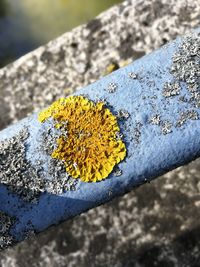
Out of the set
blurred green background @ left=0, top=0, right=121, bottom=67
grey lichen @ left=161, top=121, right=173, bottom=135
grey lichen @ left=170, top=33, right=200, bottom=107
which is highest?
blurred green background @ left=0, top=0, right=121, bottom=67

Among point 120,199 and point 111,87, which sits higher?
point 120,199

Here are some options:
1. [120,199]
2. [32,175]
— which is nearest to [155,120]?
[32,175]

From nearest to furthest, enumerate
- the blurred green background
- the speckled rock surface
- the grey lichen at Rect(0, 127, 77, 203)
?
the grey lichen at Rect(0, 127, 77, 203)
the speckled rock surface
the blurred green background

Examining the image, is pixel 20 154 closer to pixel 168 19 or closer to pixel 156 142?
pixel 156 142

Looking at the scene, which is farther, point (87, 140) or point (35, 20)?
point (35, 20)

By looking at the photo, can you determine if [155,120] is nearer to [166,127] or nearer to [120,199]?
[166,127]

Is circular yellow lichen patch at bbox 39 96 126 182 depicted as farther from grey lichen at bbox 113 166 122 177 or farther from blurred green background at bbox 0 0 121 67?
blurred green background at bbox 0 0 121 67

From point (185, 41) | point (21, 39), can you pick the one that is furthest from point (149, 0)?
point (21, 39)

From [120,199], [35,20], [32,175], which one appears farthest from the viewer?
[35,20]

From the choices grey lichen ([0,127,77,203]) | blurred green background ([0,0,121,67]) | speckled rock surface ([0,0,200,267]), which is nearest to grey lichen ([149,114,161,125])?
grey lichen ([0,127,77,203])
